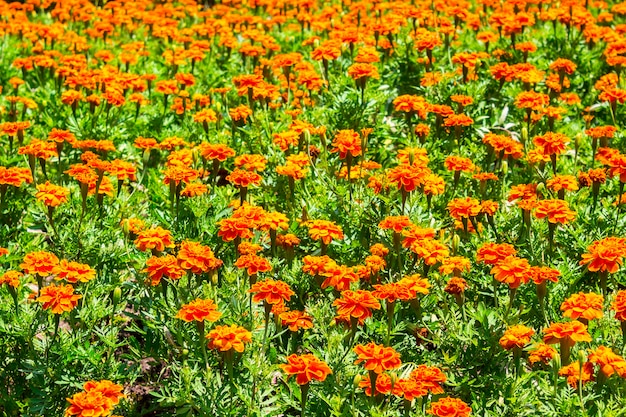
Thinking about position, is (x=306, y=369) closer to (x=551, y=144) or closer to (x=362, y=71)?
(x=551, y=144)

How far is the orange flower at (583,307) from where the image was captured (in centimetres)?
304

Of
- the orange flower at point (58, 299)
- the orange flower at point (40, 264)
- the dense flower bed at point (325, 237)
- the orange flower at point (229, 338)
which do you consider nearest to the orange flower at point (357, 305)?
the dense flower bed at point (325, 237)

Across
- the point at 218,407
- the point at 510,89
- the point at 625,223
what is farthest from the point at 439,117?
the point at 218,407

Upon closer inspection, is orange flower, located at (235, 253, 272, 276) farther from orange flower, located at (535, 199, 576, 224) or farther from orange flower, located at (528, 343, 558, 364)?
orange flower, located at (535, 199, 576, 224)

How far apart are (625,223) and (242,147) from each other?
2.16m

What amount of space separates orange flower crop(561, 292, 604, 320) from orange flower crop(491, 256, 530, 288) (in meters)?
0.19

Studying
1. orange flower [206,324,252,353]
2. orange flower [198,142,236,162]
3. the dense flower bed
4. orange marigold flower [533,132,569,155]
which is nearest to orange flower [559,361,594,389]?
the dense flower bed

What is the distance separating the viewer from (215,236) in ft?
13.6

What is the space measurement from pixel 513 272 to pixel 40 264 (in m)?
1.80

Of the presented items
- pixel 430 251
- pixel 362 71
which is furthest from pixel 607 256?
pixel 362 71

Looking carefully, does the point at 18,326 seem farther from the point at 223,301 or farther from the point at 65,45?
the point at 65,45

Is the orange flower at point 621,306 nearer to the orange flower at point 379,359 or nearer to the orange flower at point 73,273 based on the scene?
the orange flower at point 379,359

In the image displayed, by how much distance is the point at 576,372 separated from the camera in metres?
3.02

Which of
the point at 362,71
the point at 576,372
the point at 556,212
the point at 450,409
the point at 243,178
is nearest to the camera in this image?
the point at 450,409
